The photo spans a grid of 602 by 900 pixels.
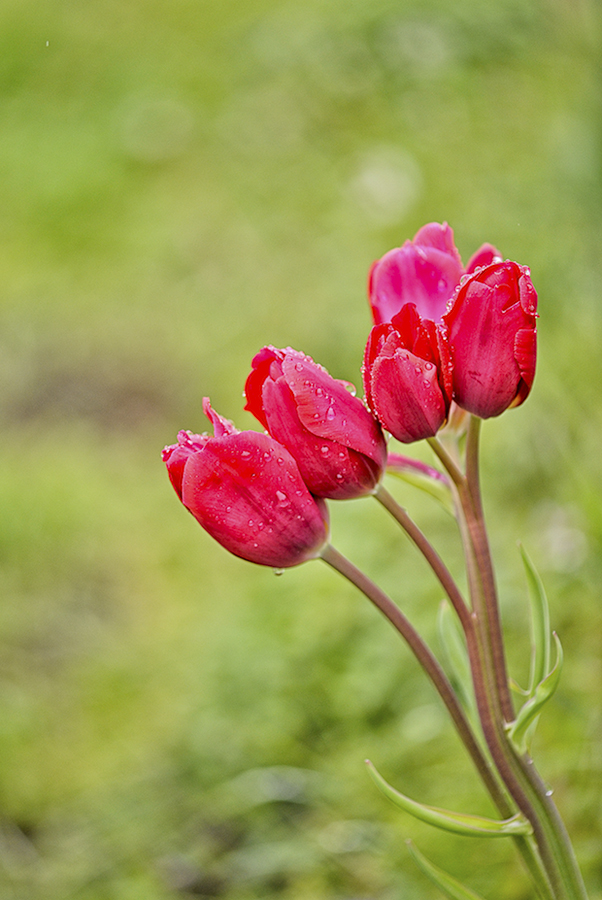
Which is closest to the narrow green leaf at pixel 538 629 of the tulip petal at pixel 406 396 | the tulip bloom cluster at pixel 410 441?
the tulip bloom cluster at pixel 410 441

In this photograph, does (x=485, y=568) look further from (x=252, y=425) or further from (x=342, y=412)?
(x=252, y=425)

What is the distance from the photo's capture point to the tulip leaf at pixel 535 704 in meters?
0.40

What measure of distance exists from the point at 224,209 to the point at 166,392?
0.81 metres

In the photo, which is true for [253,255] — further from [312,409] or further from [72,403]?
[312,409]

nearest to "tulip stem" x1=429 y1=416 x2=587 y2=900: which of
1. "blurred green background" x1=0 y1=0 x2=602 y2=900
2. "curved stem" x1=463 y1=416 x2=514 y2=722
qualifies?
"curved stem" x1=463 y1=416 x2=514 y2=722

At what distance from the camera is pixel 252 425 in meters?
1.57

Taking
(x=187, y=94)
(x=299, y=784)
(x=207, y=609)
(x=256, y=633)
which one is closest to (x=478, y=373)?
(x=299, y=784)

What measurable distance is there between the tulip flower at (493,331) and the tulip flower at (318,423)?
49mm

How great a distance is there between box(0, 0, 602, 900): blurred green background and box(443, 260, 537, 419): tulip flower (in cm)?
45

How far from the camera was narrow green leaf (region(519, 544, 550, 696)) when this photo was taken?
450 mm

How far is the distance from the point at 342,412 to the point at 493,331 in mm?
72

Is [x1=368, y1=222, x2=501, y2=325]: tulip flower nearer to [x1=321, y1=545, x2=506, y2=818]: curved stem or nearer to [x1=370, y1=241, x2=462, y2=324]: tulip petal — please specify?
[x1=370, y1=241, x2=462, y2=324]: tulip petal

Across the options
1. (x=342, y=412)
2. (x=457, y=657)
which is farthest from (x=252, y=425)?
(x=342, y=412)

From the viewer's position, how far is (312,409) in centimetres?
38
